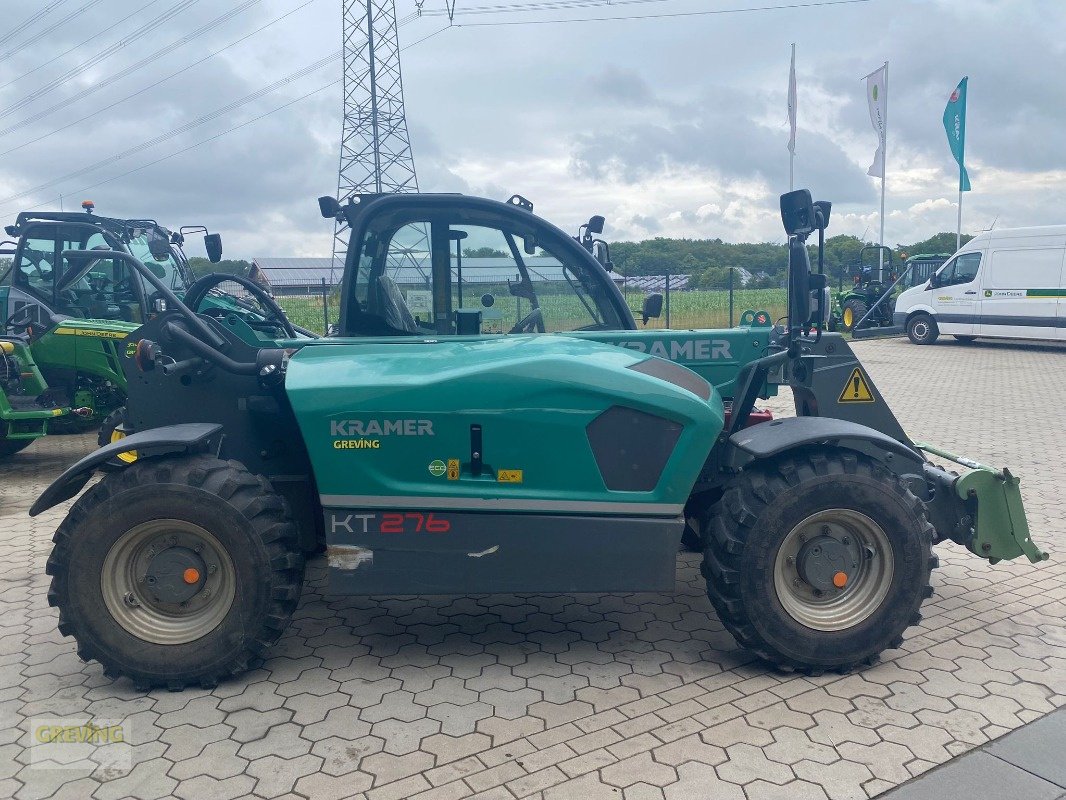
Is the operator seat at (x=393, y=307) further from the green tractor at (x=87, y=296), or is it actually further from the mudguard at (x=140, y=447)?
the green tractor at (x=87, y=296)

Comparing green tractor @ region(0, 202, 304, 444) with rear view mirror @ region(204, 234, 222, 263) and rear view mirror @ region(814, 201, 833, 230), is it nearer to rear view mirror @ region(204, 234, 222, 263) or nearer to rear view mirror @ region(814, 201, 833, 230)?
rear view mirror @ region(204, 234, 222, 263)

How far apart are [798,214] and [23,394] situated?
780 cm

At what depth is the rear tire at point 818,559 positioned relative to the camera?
3.91m

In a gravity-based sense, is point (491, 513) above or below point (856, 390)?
below

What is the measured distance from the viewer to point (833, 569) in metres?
4.01

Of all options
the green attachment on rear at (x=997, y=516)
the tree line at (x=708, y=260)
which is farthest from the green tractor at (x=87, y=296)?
the tree line at (x=708, y=260)

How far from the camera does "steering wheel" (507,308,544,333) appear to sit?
5.21m

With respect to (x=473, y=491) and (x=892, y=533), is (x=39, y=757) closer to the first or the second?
(x=473, y=491)

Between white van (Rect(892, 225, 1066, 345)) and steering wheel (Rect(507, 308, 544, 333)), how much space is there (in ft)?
56.2

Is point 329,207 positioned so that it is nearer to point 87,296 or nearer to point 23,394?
point 23,394

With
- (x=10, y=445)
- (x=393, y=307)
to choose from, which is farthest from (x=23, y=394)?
(x=393, y=307)

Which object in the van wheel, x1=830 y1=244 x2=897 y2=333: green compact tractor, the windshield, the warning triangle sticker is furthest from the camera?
x1=830 y1=244 x2=897 y2=333: green compact tractor

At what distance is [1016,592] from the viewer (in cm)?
510

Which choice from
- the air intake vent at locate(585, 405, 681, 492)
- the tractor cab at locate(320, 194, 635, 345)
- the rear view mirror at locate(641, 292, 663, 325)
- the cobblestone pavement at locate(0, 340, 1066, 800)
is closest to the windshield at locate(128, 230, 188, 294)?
the cobblestone pavement at locate(0, 340, 1066, 800)
